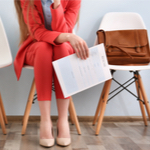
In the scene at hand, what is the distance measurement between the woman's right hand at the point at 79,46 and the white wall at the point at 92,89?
0.61 meters

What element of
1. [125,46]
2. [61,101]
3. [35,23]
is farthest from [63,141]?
[125,46]

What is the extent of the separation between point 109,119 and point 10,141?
737 mm

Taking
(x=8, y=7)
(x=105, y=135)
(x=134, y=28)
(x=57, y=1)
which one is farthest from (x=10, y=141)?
(x=134, y=28)

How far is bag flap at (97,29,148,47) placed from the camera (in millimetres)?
1281

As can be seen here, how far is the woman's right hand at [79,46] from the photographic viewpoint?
0.86 metres

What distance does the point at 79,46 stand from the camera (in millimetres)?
863

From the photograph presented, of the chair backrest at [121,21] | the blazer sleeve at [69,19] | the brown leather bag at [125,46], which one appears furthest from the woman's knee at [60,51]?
the chair backrest at [121,21]

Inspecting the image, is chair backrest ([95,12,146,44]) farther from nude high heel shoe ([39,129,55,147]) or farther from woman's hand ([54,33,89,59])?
nude high heel shoe ([39,129,55,147])

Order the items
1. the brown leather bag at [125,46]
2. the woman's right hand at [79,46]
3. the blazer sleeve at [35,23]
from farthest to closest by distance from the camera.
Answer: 1. the brown leather bag at [125,46]
2. the blazer sleeve at [35,23]
3. the woman's right hand at [79,46]

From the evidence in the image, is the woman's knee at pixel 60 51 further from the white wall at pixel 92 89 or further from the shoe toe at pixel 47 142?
the white wall at pixel 92 89

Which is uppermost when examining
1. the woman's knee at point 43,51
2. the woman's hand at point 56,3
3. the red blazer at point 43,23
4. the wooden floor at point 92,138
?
the woman's hand at point 56,3

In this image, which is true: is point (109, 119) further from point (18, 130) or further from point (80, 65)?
point (80, 65)

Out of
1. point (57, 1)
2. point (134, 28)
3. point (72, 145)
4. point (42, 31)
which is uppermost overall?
point (57, 1)

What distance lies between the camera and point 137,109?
153 centimetres
